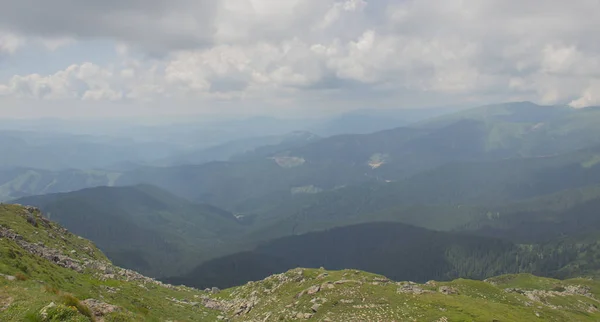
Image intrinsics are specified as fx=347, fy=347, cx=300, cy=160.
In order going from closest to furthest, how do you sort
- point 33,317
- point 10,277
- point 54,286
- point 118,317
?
point 33,317, point 118,317, point 10,277, point 54,286

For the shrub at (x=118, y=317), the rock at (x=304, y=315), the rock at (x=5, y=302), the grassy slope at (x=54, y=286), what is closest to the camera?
the rock at (x=5, y=302)

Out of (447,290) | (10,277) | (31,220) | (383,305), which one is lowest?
(447,290)

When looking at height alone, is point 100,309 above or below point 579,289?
above

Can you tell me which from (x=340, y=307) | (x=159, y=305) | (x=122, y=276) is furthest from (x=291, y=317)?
(x=122, y=276)

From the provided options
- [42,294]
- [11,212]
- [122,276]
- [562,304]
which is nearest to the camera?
[42,294]

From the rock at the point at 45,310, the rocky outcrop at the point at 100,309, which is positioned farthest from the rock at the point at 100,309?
the rock at the point at 45,310

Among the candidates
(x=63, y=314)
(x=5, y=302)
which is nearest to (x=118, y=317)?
(x=63, y=314)

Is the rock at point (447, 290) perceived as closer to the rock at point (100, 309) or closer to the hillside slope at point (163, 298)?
the hillside slope at point (163, 298)

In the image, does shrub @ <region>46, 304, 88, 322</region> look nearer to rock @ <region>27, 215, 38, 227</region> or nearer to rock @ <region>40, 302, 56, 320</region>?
rock @ <region>40, 302, 56, 320</region>

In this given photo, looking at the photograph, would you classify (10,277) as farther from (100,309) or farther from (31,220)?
(31,220)

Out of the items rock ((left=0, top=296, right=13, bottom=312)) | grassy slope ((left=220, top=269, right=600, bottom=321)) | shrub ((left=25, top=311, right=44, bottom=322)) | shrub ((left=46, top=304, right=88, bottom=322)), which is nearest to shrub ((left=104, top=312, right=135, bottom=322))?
shrub ((left=46, top=304, right=88, bottom=322))

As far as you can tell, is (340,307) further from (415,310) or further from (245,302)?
(245,302)
